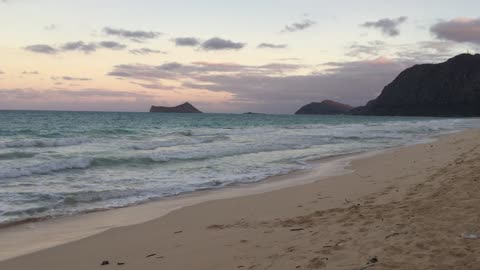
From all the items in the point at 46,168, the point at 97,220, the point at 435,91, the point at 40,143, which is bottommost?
the point at 97,220

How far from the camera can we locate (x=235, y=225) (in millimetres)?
6957

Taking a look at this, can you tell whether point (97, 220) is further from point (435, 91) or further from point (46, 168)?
point (435, 91)

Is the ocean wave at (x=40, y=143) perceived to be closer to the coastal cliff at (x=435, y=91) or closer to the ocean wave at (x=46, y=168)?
the ocean wave at (x=46, y=168)

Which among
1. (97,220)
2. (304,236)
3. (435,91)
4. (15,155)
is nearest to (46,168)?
(15,155)

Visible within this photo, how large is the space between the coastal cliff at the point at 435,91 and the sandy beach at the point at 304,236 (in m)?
148

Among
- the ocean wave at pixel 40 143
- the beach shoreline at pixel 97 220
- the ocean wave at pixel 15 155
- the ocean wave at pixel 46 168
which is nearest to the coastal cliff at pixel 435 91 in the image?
the ocean wave at pixel 40 143

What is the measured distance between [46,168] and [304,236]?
10855 mm

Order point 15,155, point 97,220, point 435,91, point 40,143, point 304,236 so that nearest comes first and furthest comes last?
point 304,236, point 97,220, point 15,155, point 40,143, point 435,91

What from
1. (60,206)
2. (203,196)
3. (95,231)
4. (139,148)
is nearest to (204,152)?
(139,148)

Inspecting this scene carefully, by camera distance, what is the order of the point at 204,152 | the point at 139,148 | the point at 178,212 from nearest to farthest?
the point at 178,212 → the point at 204,152 → the point at 139,148

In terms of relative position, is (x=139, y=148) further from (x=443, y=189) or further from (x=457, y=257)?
(x=457, y=257)

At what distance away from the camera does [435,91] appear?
155 meters

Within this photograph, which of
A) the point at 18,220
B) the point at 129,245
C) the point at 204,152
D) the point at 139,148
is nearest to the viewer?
the point at 129,245

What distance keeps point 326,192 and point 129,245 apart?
520 cm
